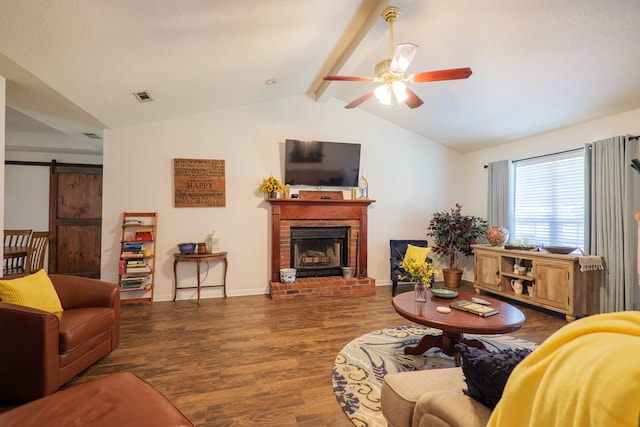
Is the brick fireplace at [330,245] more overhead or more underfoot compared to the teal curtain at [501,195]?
more underfoot

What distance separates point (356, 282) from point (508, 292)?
2.15 metres

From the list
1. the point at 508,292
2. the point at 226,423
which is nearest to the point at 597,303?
the point at 508,292

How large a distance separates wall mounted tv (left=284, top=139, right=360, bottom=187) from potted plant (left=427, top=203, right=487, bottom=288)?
5.35 feet

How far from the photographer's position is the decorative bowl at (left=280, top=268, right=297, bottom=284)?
4379 mm

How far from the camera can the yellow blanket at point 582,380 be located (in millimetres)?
530

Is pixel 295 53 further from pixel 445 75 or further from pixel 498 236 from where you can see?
pixel 498 236

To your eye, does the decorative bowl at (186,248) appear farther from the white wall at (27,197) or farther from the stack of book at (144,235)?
the white wall at (27,197)

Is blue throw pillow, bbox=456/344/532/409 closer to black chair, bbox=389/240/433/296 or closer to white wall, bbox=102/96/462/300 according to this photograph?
black chair, bbox=389/240/433/296

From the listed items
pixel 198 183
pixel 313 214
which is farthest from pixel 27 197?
pixel 313 214

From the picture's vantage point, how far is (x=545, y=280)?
3.62m

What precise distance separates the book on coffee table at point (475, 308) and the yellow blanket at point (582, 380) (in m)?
1.73

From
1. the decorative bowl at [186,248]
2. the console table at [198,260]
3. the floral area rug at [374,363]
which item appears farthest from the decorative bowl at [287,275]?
the floral area rug at [374,363]

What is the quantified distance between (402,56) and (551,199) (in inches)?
134

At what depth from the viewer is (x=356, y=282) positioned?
15.0 ft
